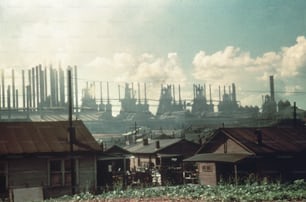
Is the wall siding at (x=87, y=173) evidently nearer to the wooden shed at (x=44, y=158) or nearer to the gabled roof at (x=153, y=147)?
the wooden shed at (x=44, y=158)

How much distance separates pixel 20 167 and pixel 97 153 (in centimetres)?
466

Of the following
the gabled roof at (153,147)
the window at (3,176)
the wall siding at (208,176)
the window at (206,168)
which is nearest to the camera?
the window at (3,176)

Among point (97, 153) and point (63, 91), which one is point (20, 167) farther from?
point (63, 91)

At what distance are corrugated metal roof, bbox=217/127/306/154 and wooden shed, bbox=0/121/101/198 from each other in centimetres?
1203

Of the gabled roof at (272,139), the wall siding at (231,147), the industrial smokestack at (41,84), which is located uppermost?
the industrial smokestack at (41,84)

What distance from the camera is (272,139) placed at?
32.4 metres

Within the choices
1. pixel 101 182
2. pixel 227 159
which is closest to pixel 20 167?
pixel 101 182

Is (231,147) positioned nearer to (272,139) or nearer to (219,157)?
(219,157)

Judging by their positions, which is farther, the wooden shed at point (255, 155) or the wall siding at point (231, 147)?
the wall siding at point (231, 147)

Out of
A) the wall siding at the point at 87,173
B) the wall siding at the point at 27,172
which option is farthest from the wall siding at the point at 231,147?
the wall siding at the point at 27,172

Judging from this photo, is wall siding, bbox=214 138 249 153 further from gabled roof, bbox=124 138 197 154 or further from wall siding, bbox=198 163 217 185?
gabled roof, bbox=124 138 197 154

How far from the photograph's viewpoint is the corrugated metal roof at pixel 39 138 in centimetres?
2583

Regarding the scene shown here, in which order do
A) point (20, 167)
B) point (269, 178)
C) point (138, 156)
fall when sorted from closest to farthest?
point (20, 167), point (269, 178), point (138, 156)

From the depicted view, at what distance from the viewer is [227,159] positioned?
32688 mm
